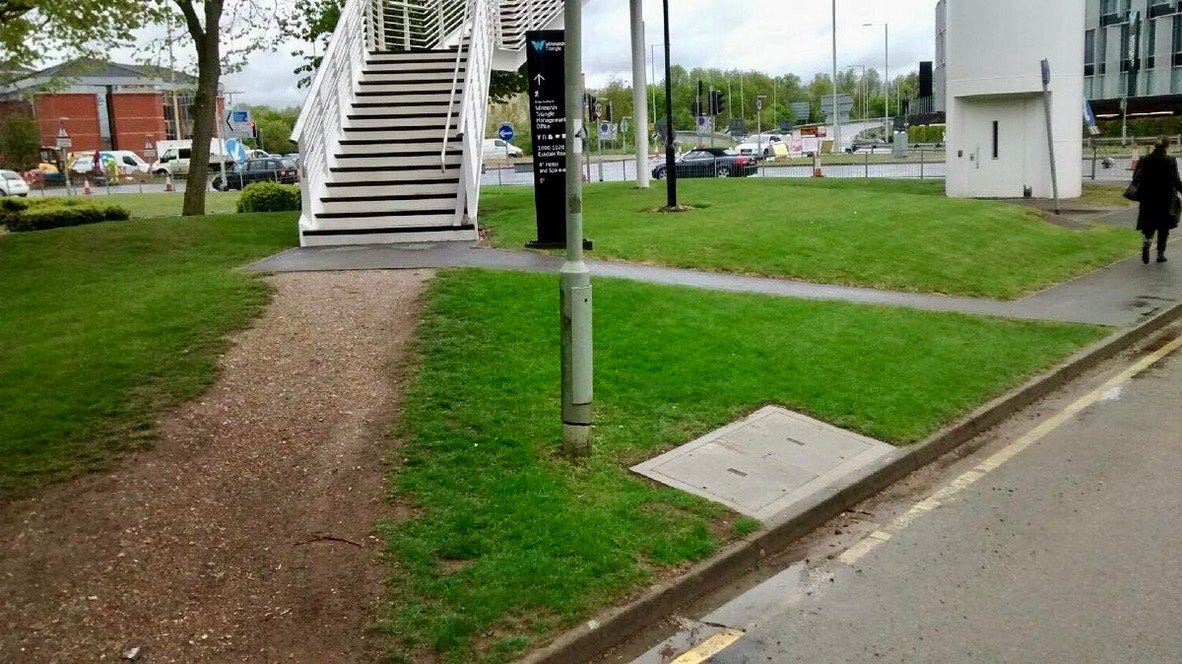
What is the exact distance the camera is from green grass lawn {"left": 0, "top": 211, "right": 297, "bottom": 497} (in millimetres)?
6301

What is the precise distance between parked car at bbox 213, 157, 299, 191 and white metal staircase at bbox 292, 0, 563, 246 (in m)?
27.8

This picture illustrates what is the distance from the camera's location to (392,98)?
58.4 ft

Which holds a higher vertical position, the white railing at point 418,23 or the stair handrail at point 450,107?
the white railing at point 418,23

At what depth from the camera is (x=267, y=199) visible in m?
22.0

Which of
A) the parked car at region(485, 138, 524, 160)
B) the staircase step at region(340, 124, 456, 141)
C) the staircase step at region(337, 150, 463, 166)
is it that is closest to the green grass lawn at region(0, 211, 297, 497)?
the staircase step at region(337, 150, 463, 166)

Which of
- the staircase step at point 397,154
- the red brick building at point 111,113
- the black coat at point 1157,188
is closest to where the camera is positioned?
the black coat at point 1157,188

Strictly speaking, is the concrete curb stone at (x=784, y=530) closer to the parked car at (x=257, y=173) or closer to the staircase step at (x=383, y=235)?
the staircase step at (x=383, y=235)

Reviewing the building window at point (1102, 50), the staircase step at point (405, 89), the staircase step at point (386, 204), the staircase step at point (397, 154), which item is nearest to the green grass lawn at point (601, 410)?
the staircase step at point (386, 204)

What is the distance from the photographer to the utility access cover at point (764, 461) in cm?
652

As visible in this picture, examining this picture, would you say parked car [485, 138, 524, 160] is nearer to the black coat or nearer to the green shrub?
the green shrub

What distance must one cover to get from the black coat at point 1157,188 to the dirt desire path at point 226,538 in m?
12.5

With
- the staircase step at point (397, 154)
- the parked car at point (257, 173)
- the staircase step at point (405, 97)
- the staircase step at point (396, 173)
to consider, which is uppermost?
the staircase step at point (405, 97)

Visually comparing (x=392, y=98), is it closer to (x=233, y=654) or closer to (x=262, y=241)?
(x=262, y=241)

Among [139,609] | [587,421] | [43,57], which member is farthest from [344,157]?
[139,609]
